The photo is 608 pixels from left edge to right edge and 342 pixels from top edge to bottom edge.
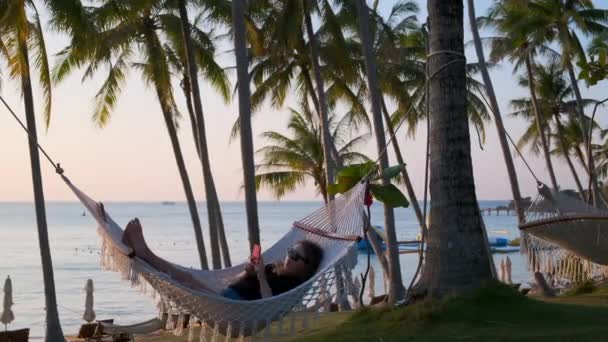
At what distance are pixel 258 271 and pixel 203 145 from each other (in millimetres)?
6233

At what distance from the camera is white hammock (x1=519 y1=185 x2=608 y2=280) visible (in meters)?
6.98

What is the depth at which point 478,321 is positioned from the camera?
504 cm

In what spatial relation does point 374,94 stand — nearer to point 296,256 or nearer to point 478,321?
point 296,256

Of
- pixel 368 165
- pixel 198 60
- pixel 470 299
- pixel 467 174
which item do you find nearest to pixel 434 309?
pixel 470 299

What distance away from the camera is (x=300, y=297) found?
5168mm

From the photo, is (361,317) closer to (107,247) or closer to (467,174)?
(467,174)

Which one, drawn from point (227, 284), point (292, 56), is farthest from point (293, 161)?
point (227, 284)

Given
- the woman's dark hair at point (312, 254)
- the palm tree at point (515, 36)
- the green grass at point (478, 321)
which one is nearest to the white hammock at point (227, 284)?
the woman's dark hair at point (312, 254)

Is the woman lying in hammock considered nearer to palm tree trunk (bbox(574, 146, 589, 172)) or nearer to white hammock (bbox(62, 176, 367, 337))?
white hammock (bbox(62, 176, 367, 337))

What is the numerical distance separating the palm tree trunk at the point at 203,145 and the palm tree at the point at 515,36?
552 centimetres

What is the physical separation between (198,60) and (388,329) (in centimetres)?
824

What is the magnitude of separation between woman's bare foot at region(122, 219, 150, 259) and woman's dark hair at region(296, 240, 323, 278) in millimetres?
1045

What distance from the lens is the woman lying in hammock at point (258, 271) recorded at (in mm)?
5277

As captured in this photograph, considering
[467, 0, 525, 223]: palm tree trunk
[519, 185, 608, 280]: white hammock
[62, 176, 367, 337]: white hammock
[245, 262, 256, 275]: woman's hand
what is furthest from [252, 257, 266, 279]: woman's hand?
[467, 0, 525, 223]: palm tree trunk
